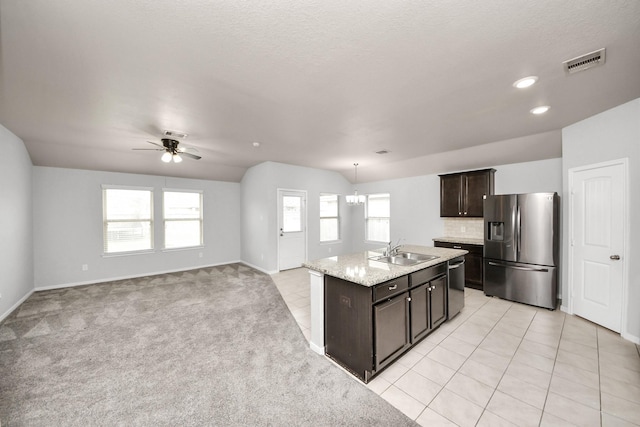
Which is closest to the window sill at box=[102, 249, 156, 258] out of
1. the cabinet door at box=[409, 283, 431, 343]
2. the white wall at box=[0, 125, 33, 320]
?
the white wall at box=[0, 125, 33, 320]

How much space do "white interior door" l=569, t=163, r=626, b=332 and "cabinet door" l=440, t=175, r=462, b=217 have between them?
1800 millimetres

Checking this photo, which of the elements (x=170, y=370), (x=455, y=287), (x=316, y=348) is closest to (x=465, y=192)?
(x=455, y=287)

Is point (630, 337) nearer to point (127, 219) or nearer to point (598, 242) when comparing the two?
point (598, 242)

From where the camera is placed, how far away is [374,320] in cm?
210

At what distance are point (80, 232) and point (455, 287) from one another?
6949 millimetres

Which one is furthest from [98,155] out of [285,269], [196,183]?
[285,269]

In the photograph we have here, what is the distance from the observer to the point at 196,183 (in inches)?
248

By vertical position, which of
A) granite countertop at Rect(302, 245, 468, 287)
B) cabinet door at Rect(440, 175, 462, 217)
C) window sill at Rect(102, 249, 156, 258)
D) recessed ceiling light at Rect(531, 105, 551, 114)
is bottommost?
window sill at Rect(102, 249, 156, 258)

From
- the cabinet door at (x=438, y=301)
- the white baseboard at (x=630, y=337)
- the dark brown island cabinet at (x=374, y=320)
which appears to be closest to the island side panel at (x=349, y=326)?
the dark brown island cabinet at (x=374, y=320)

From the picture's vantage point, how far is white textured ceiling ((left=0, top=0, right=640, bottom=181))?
1.45m

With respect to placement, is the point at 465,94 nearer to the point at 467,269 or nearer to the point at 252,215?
the point at 467,269

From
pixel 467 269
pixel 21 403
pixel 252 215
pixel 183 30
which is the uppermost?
pixel 183 30

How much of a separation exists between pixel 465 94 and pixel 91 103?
3913 mm

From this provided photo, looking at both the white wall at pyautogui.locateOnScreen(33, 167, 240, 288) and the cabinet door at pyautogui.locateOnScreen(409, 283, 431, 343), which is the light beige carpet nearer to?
the cabinet door at pyautogui.locateOnScreen(409, 283, 431, 343)
